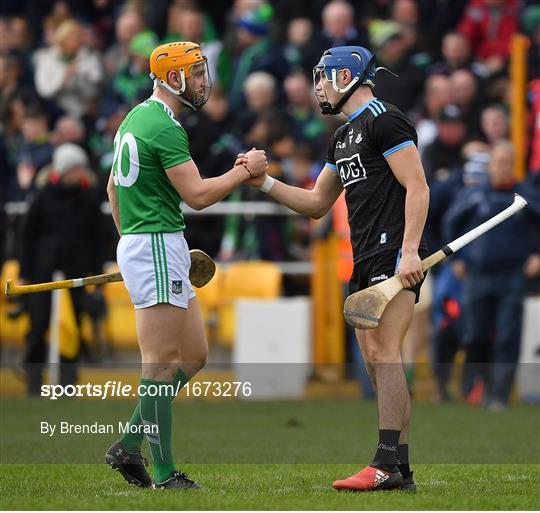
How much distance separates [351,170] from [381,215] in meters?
0.31

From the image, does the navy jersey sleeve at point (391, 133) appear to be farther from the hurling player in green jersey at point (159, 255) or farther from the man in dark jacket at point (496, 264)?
the man in dark jacket at point (496, 264)

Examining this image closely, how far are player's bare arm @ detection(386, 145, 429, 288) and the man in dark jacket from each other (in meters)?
6.29

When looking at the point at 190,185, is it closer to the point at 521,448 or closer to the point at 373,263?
the point at 373,263

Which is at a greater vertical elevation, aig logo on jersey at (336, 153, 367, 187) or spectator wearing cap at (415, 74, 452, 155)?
spectator wearing cap at (415, 74, 452, 155)

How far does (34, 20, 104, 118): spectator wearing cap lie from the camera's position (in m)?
19.1

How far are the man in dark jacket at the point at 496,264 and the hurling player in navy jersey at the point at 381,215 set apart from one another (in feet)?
19.8

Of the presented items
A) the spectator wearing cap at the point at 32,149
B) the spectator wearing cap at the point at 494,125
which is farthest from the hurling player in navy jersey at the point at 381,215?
the spectator wearing cap at the point at 32,149

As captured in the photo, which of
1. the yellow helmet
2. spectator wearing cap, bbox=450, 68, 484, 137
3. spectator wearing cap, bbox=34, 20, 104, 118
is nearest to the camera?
the yellow helmet

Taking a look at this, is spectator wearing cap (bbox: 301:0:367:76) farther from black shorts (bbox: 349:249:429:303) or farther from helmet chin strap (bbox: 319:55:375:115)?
black shorts (bbox: 349:249:429:303)

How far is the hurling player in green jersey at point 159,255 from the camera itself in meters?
7.96

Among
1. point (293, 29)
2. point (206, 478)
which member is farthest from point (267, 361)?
point (206, 478)

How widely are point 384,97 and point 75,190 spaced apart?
3479mm

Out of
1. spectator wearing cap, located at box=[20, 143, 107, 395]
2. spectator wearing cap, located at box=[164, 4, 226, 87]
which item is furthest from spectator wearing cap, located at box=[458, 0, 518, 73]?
Answer: spectator wearing cap, located at box=[20, 143, 107, 395]

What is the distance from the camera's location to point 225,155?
16.0 m
